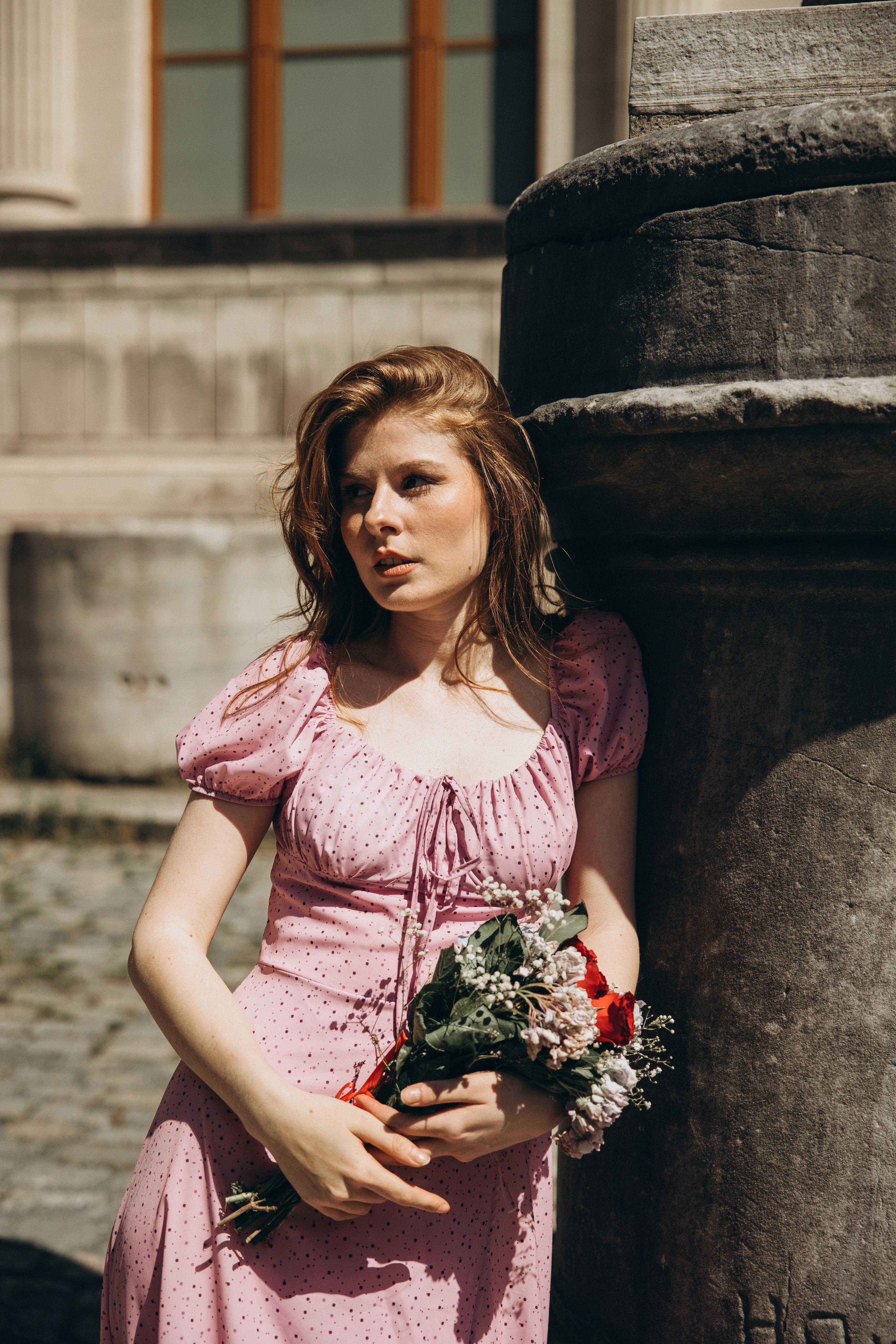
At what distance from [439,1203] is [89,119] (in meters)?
8.09

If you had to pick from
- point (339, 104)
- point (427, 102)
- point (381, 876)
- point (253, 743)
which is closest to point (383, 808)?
point (381, 876)

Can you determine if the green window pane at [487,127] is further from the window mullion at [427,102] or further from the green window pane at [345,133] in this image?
the green window pane at [345,133]

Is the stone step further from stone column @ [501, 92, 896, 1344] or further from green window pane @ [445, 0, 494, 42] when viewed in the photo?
green window pane @ [445, 0, 494, 42]

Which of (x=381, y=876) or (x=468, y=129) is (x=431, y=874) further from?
(x=468, y=129)

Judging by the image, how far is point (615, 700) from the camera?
1.59 metres

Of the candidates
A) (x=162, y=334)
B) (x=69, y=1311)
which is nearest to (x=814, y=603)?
(x=69, y=1311)

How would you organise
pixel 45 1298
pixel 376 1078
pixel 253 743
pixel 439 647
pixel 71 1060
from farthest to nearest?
pixel 71 1060, pixel 45 1298, pixel 439 647, pixel 253 743, pixel 376 1078

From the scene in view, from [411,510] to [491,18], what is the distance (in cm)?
722

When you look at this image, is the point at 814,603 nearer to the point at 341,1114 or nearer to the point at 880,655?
the point at 880,655

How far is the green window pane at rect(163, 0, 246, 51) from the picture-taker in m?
7.87

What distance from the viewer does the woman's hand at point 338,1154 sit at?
137 centimetres

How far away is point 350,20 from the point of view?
7766 mm

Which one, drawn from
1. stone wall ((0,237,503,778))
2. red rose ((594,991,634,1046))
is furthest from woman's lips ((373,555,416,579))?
stone wall ((0,237,503,778))

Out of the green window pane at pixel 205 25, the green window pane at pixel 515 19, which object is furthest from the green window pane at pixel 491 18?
the green window pane at pixel 205 25
